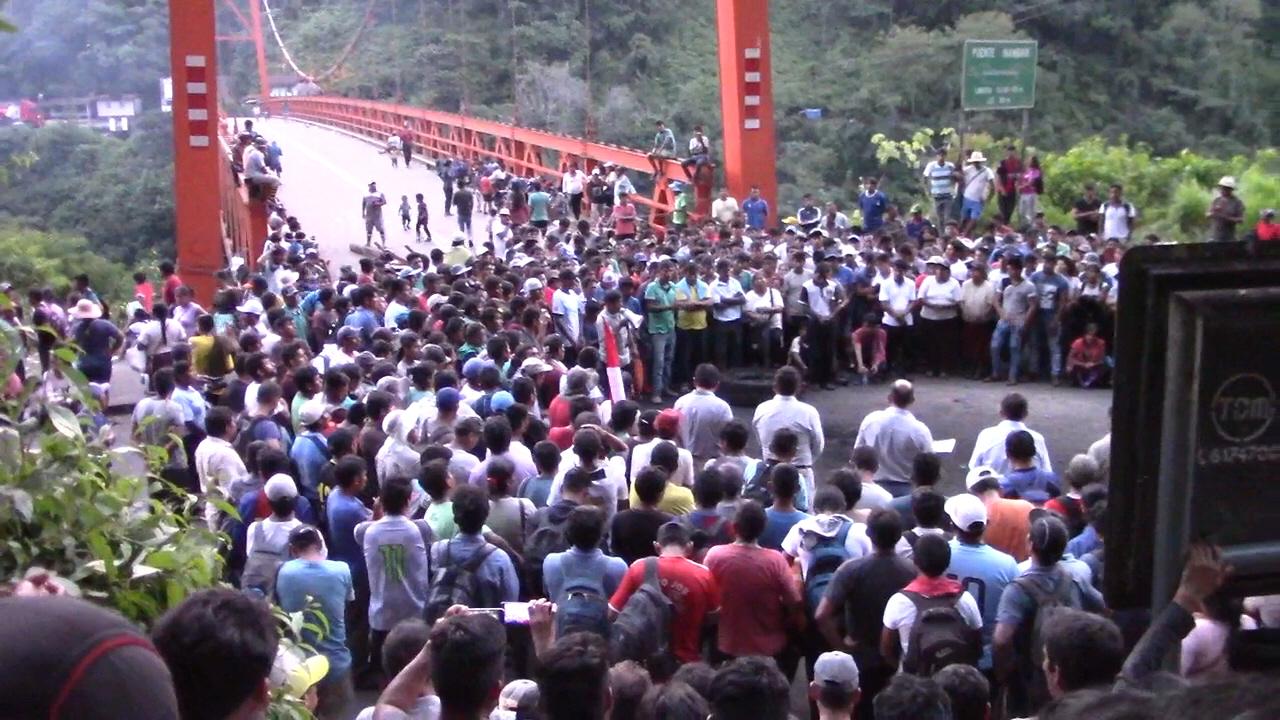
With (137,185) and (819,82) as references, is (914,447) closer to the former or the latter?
(819,82)

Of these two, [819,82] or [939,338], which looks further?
[819,82]

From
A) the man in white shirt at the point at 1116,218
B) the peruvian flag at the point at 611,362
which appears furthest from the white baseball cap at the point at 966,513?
the man in white shirt at the point at 1116,218

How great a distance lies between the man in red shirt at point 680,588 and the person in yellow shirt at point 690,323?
24.5 ft

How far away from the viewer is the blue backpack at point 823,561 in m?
5.41

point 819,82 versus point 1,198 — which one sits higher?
point 819,82

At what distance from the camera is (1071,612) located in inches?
155

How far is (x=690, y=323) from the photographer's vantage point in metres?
12.8

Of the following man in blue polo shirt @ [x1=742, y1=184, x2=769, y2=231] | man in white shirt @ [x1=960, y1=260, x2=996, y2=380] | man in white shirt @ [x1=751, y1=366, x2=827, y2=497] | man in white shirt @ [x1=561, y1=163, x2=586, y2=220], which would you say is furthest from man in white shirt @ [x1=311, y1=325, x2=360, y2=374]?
man in white shirt @ [x1=561, y1=163, x2=586, y2=220]

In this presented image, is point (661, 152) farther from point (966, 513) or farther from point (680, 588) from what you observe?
point (680, 588)

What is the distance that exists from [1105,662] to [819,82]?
30.1m

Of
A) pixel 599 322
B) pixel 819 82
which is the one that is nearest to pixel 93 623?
pixel 599 322

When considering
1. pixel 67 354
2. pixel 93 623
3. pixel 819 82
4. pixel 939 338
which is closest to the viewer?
pixel 93 623

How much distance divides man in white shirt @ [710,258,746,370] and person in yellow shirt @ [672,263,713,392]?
0.27 ft

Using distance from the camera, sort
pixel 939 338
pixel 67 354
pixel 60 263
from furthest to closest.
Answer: pixel 60 263
pixel 939 338
pixel 67 354
